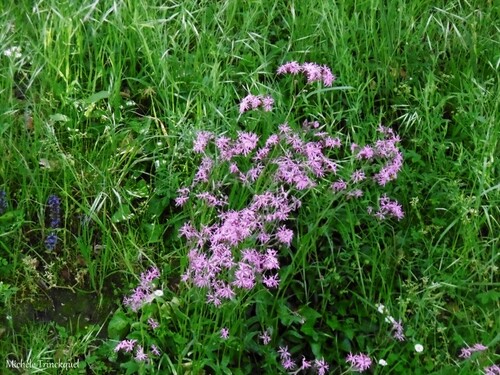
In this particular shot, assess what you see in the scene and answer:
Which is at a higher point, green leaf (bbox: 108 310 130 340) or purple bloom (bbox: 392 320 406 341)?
green leaf (bbox: 108 310 130 340)

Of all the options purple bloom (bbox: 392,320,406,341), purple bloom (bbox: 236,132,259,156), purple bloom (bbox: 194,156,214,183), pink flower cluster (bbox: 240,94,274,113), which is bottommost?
purple bloom (bbox: 392,320,406,341)

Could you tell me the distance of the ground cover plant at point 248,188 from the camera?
2.31 m

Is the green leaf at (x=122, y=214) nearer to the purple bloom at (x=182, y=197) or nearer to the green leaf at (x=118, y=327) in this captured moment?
the purple bloom at (x=182, y=197)

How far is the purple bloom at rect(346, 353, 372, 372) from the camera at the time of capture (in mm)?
2227

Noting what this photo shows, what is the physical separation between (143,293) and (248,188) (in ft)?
1.61

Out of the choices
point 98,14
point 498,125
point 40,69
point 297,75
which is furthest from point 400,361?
point 98,14

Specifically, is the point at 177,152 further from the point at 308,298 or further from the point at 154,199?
the point at 308,298

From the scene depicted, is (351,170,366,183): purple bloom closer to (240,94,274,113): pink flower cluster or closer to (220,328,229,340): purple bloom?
(240,94,274,113): pink flower cluster

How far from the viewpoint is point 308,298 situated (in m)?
2.47

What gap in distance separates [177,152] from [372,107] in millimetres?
859

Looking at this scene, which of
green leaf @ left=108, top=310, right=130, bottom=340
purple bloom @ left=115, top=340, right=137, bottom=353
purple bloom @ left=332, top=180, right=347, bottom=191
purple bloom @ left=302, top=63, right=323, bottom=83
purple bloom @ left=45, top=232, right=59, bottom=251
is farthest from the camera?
purple bloom @ left=302, top=63, right=323, bottom=83

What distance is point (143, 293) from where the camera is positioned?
94.2 inches

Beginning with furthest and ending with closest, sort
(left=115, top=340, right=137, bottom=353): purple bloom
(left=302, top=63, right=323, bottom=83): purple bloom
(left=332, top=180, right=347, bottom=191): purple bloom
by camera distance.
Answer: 1. (left=302, top=63, right=323, bottom=83): purple bloom
2. (left=332, top=180, right=347, bottom=191): purple bloom
3. (left=115, top=340, right=137, bottom=353): purple bloom

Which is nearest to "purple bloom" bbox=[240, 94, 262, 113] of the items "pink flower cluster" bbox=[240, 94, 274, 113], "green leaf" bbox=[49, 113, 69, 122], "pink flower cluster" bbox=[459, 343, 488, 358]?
"pink flower cluster" bbox=[240, 94, 274, 113]
